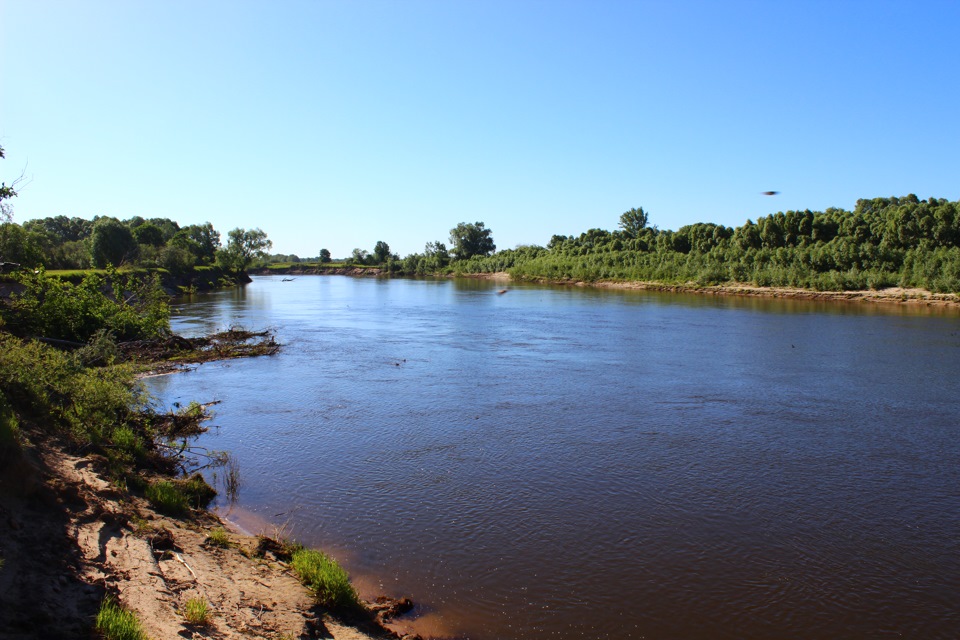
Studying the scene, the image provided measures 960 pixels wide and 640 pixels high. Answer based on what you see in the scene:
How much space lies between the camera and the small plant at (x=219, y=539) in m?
9.47

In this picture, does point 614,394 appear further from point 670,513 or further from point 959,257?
point 959,257

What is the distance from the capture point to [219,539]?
31.3ft

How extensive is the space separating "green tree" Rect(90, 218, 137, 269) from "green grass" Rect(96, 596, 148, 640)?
267 ft

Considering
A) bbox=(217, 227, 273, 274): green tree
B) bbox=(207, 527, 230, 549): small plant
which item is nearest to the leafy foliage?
bbox=(207, 527, 230, 549): small plant

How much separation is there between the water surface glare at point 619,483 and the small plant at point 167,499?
1.60 meters

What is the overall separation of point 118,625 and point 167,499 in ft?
16.0

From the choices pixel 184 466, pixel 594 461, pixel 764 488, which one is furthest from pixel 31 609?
pixel 764 488

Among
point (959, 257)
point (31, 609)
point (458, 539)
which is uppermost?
point (959, 257)

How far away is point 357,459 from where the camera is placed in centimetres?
1511

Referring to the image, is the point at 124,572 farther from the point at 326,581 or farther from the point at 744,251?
the point at 744,251

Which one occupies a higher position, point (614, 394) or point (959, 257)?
point (959, 257)

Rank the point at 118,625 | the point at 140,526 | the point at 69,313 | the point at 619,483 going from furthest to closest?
the point at 69,313
the point at 619,483
the point at 140,526
the point at 118,625

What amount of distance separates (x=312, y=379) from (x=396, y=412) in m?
6.53

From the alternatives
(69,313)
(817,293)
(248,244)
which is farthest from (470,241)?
(69,313)
